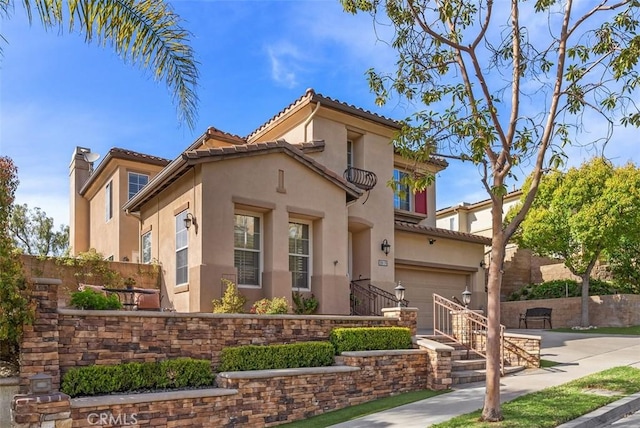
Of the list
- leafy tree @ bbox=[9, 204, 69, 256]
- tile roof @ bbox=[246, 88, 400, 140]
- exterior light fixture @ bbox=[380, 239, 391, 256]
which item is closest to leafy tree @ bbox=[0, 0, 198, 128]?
tile roof @ bbox=[246, 88, 400, 140]

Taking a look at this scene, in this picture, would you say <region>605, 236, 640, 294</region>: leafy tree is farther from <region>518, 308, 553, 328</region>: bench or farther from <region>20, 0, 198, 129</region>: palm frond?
<region>20, 0, 198, 129</region>: palm frond

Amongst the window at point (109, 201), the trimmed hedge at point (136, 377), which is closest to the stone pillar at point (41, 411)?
the trimmed hedge at point (136, 377)

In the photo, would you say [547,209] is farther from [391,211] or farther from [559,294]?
[391,211]

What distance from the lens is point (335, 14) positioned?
1098cm

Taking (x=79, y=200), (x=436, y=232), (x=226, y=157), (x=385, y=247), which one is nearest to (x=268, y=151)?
(x=226, y=157)

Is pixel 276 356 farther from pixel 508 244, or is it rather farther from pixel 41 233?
pixel 41 233

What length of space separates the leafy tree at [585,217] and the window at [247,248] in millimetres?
10929

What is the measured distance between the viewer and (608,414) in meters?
8.48

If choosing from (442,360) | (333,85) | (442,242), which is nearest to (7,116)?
(333,85)

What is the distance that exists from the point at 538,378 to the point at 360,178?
8407 mm

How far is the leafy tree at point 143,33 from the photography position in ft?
26.1

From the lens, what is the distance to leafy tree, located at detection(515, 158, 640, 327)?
1986 cm

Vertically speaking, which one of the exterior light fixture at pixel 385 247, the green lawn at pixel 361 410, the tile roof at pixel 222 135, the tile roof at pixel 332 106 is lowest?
the green lawn at pixel 361 410

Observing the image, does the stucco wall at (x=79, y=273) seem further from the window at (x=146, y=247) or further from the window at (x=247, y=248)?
the window at (x=247, y=248)
